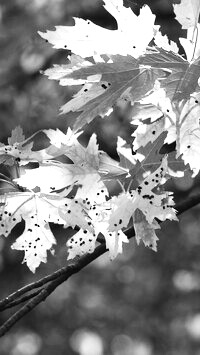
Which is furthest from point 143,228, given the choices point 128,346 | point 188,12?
point 128,346

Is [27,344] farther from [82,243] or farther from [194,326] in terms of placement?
[82,243]

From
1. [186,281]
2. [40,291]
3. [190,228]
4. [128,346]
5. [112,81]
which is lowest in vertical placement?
[128,346]

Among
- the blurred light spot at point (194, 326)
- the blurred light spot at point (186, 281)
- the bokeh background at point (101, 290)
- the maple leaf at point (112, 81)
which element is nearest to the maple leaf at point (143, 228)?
the maple leaf at point (112, 81)

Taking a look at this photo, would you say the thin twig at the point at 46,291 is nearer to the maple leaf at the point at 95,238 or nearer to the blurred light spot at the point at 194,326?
the maple leaf at the point at 95,238

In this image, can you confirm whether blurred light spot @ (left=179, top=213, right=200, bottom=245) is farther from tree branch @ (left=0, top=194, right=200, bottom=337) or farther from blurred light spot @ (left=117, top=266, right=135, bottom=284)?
tree branch @ (left=0, top=194, right=200, bottom=337)

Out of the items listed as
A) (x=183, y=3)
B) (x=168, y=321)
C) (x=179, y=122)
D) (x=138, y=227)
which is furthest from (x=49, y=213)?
(x=168, y=321)
